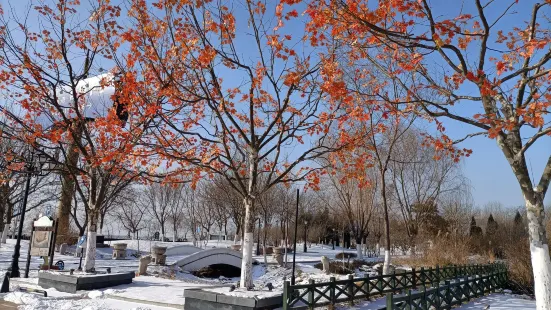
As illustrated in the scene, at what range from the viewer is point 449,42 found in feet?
24.5

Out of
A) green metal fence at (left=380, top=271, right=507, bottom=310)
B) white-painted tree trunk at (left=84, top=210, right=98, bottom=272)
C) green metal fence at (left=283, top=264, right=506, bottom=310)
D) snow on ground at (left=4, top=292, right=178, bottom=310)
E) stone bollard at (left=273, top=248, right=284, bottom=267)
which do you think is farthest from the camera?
stone bollard at (left=273, top=248, right=284, bottom=267)

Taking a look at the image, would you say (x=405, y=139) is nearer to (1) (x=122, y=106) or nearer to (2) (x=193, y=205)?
(1) (x=122, y=106)

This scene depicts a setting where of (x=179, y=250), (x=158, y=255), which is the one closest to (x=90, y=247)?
(x=158, y=255)

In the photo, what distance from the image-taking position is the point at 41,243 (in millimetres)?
14062

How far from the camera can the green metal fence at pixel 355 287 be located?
898cm

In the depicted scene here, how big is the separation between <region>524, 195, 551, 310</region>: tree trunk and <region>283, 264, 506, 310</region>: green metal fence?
325 centimetres

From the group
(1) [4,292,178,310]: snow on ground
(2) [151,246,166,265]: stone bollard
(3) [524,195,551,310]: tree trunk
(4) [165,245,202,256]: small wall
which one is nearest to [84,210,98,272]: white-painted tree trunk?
(1) [4,292,178,310]: snow on ground

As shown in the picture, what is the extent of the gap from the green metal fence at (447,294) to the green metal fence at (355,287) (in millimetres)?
363

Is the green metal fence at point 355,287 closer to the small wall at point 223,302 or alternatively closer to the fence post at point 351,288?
the fence post at point 351,288

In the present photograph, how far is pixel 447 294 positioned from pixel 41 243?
42.7ft

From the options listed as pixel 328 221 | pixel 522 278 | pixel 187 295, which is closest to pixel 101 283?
pixel 187 295

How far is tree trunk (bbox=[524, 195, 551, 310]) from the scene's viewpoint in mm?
6625

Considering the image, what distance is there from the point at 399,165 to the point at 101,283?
2350 centimetres

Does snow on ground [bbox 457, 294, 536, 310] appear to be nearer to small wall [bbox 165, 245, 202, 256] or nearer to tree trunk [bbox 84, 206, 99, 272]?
tree trunk [bbox 84, 206, 99, 272]
